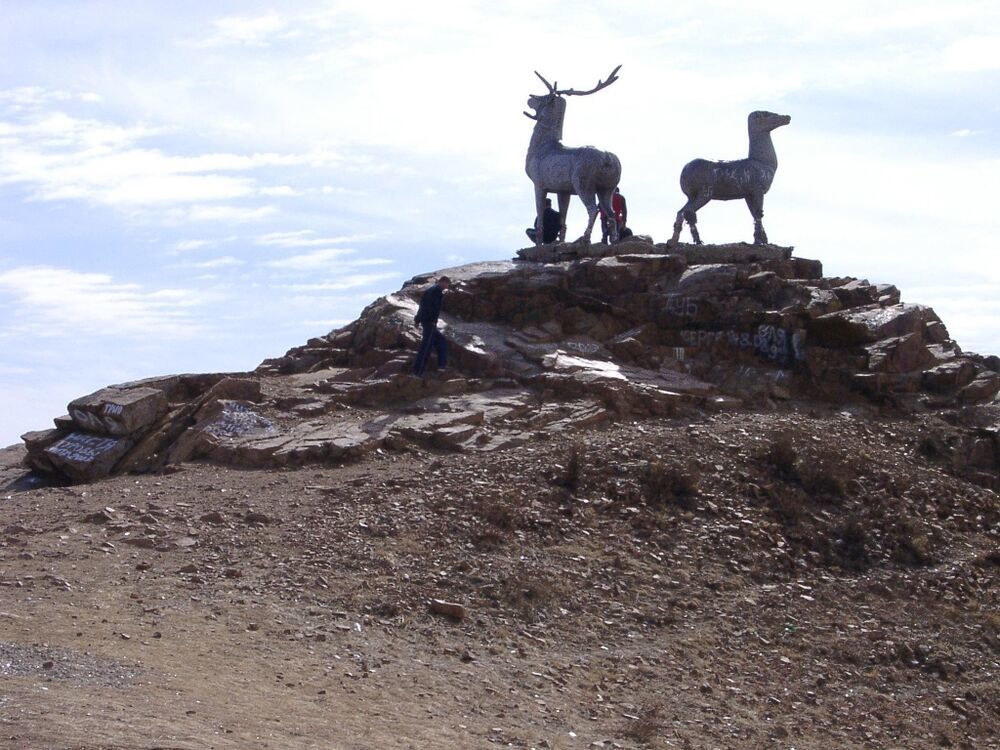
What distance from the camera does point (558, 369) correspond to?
14891mm

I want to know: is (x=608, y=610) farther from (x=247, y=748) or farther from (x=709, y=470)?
(x=247, y=748)

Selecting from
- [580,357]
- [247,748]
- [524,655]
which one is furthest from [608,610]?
[580,357]

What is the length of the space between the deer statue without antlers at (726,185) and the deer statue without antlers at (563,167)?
3.12ft

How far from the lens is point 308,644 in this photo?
8.74m

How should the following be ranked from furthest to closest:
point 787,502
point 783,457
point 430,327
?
point 430,327 < point 783,457 < point 787,502

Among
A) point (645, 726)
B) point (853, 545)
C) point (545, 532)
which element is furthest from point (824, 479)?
point (645, 726)

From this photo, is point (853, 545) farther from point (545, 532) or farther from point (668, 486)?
point (545, 532)

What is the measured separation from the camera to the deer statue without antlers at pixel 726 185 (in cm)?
1758

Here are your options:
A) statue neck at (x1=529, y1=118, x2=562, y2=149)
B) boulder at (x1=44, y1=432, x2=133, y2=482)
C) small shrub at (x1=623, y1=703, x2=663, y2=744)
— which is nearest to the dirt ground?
small shrub at (x1=623, y1=703, x2=663, y2=744)

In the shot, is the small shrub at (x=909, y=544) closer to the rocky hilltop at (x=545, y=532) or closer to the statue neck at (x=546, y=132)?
the rocky hilltop at (x=545, y=532)

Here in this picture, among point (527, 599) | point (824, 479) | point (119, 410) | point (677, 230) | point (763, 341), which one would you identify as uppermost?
point (677, 230)

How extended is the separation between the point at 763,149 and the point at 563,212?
2.86 metres

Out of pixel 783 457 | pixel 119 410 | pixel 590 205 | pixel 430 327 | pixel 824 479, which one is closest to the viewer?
pixel 824 479

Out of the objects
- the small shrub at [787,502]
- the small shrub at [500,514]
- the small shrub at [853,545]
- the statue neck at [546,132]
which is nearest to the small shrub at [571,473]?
the small shrub at [500,514]
